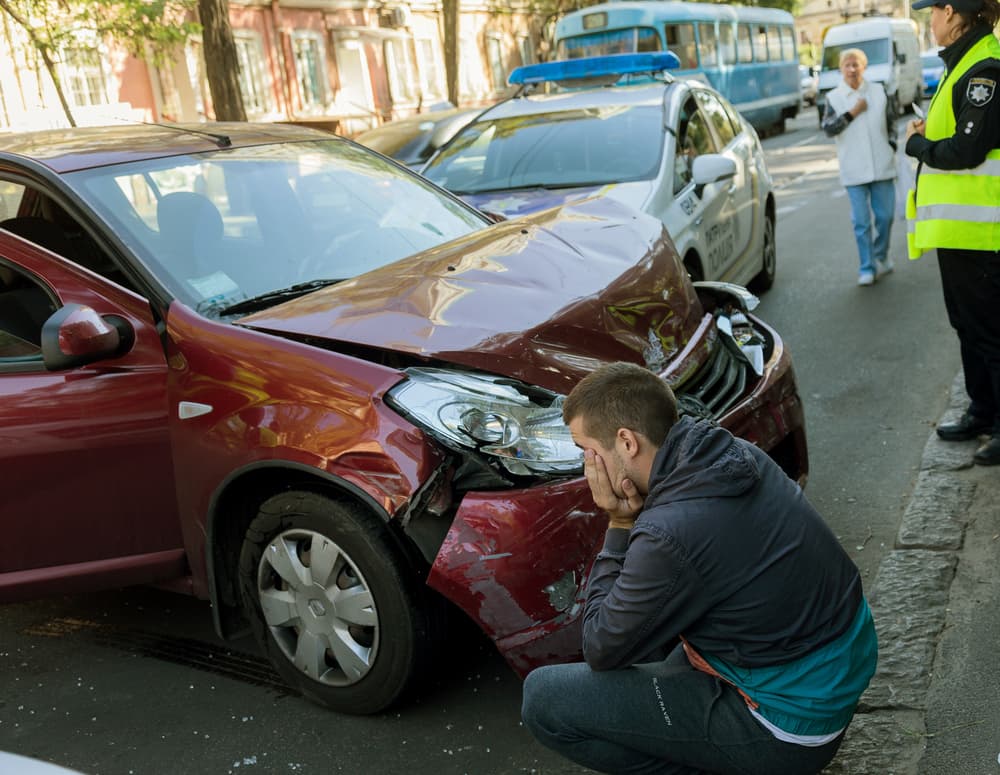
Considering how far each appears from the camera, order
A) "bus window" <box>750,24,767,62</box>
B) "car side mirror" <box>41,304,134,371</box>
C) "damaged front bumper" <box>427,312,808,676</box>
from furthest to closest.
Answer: "bus window" <box>750,24,767,62</box> < "car side mirror" <box>41,304,134,371</box> < "damaged front bumper" <box>427,312,808,676</box>

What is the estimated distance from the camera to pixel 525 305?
135 inches

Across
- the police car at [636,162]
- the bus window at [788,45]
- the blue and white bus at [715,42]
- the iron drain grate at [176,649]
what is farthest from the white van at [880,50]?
the iron drain grate at [176,649]

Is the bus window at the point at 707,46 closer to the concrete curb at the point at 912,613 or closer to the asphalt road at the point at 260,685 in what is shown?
the asphalt road at the point at 260,685

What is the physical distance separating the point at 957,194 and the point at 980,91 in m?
0.42

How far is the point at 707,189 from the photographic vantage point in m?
6.93

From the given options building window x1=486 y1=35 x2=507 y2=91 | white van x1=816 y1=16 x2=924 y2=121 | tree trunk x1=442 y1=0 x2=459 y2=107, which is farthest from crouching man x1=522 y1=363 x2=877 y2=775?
building window x1=486 y1=35 x2=507 y2=91

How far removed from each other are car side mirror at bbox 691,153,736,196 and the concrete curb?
205 cm

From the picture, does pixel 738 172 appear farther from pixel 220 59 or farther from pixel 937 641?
pixel 220 59

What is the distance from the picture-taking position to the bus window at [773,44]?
31062 millimetres

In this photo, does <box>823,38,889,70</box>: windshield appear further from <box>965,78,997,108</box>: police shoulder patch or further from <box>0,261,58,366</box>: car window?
<box>0,261,58,366</box>: car window

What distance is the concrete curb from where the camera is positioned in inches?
118

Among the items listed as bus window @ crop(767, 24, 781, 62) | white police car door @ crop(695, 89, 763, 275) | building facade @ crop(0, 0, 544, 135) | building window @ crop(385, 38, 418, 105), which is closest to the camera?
white police car door @ crop(695, 89, 763, 275)

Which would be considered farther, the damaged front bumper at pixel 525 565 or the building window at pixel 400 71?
the building window at pixel 400 71

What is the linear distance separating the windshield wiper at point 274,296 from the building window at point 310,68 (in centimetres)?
2897
